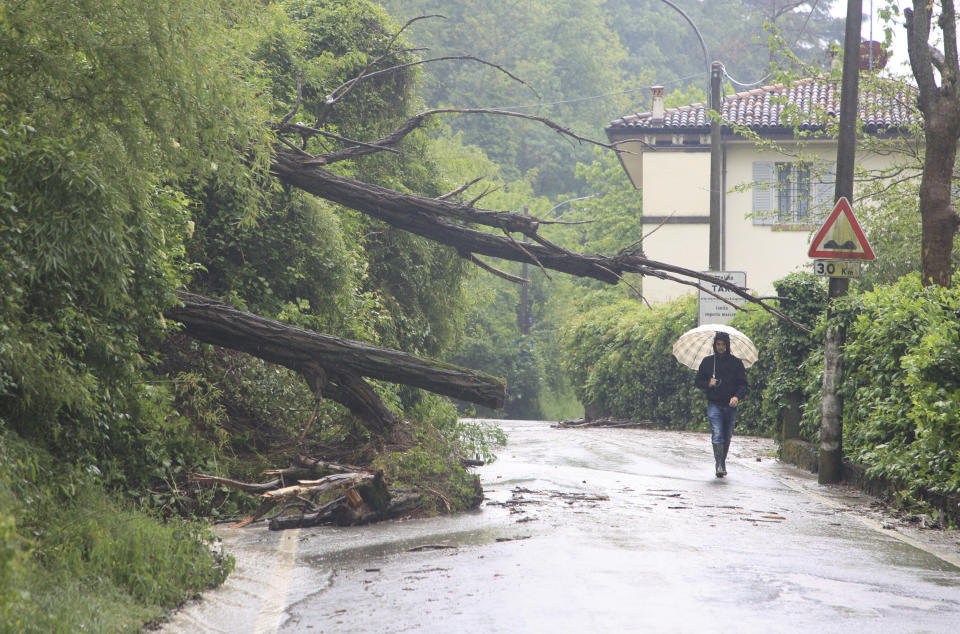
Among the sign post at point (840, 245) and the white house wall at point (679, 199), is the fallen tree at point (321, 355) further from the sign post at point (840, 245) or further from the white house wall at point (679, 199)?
the white house wall at point (679, 199)

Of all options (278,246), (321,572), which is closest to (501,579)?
(321,572)

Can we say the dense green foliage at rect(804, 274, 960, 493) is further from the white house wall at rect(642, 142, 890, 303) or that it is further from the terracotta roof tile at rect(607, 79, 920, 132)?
the terracotta roof tile at rect(607, 79, 920, 132)

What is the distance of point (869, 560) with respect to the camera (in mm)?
8109

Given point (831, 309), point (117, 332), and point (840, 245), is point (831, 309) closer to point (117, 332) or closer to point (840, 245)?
point (840, 245)

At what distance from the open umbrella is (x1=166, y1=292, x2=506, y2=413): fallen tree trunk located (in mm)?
6261

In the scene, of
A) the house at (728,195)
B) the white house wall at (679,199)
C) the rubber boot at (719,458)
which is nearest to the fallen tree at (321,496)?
the rubber boot at (719,458)

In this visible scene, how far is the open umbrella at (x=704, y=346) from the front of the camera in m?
17.5

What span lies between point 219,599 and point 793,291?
12.4 metres

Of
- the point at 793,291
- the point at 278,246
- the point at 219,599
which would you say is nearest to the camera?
the point at 219,599

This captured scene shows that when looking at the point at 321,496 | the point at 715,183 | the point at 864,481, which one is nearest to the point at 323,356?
the point at 321,496

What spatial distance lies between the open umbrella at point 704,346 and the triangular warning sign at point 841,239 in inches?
112

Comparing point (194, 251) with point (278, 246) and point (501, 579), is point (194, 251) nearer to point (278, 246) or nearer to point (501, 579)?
point (278, 246)

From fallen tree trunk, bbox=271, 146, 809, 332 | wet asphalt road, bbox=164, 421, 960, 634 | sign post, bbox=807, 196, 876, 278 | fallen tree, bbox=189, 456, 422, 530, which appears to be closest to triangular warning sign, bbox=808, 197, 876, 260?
sign post, bbox=807, 196, 876, 278

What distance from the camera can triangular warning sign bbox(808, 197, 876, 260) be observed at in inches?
565
